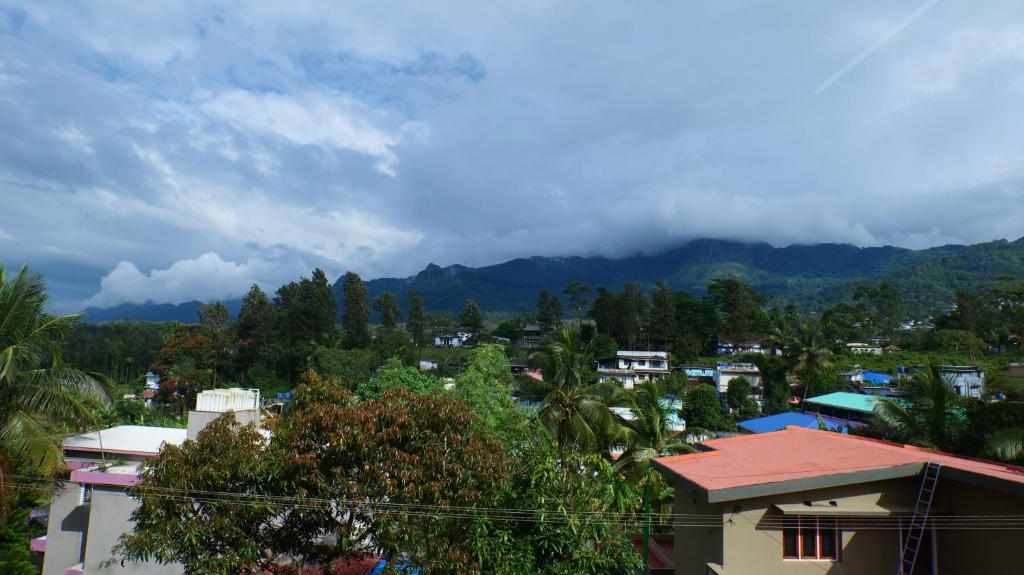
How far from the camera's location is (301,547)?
7.85 m

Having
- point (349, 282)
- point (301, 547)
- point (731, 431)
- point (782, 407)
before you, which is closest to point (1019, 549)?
point (301, 547)

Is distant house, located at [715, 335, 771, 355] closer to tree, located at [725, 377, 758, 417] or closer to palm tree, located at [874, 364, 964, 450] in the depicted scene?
tree, located at [725, 377, 758, 417]

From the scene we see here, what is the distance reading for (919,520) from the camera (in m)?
8.47

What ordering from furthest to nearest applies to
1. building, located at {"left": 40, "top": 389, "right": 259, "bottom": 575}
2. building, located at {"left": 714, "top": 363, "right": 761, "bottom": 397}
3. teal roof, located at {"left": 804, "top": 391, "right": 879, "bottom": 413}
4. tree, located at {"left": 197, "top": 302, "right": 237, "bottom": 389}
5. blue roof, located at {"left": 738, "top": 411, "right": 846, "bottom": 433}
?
tree, located at {"left": 197, "top": 302, "right": 237, "bottom": 389}, building, located at {"left": 714, "top": 363, "right": 761, "bottom": 397}, teal roof, located at {"left": 804, "top": 391, "right": 879, "bottom": 413}, blue roof, located at {"left": 738, "top": 411, "right": 846, "bottom": 433}, building, located at {"left": 40, "top": 389, "right": 259, "bottom": 575}

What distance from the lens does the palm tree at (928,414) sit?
14383mm

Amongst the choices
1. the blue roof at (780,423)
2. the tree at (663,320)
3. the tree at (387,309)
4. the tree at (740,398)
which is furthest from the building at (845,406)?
the tree at (387,309)

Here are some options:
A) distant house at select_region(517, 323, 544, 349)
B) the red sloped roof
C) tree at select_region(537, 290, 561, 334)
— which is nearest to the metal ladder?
the red sloped roof

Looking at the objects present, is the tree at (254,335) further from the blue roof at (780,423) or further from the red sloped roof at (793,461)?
the red sloped roof at (793,461)

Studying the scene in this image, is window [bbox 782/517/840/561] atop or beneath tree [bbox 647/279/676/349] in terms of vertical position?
beneath

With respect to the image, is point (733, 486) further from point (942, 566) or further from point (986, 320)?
point (986, 320)

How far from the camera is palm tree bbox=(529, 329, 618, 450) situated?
62.1 feet

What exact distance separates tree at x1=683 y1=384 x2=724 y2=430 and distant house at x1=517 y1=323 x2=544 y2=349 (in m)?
46.8

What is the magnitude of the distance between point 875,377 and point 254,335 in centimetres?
5584

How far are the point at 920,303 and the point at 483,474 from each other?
146 m
